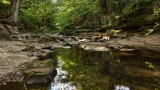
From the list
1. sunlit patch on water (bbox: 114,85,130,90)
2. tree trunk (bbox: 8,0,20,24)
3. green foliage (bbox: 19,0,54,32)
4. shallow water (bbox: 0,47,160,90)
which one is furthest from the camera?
green foliage (bbox: 19,0,54,32)

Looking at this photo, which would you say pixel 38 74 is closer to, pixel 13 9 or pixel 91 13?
pixel 13 9

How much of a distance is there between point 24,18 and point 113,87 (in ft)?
91.1

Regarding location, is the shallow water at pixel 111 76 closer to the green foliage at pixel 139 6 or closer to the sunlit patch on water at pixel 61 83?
the sunlit patch on water at pixel 61 83

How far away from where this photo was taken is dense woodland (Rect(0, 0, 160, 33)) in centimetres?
2467

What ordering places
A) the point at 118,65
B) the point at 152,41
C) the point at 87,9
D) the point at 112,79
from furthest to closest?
the point at 87,9 → the point at 152,41 → the point at 118,65 → the point at 112,79

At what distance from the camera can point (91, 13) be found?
141 feet

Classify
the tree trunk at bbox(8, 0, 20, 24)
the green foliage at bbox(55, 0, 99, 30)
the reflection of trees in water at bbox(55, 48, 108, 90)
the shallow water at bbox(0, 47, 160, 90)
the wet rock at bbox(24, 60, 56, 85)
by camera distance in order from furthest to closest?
the green foliage at bbox(55, 0, 99, 30), the tree trunk at bbox(8, 0, 20, 24), the wet rock at bbox(24, 60, 56, 85), the reflection of trees in water at bbox(55, 48, 108, 90), the shallow water at bbox(0, 47, 160, 90)

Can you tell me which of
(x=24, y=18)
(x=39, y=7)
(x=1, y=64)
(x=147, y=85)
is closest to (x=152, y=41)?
(x=147, y=85)

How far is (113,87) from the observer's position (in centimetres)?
835

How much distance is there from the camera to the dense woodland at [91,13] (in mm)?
24672

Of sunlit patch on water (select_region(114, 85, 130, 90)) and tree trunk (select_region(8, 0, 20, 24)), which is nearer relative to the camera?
sunlit patch on water (select_region(114, 85, 130, 90))

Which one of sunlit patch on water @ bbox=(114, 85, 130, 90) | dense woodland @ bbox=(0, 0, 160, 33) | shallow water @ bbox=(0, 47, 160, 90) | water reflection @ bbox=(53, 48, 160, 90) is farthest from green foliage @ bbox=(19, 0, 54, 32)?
sunlit patch on water @ bbox=(114, 85, 130, 90)

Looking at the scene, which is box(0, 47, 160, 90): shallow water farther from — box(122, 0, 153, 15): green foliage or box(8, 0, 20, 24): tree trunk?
box(8, 0, 20, 24): tree trunk

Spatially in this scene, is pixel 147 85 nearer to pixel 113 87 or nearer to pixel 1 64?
pixel 113 87
